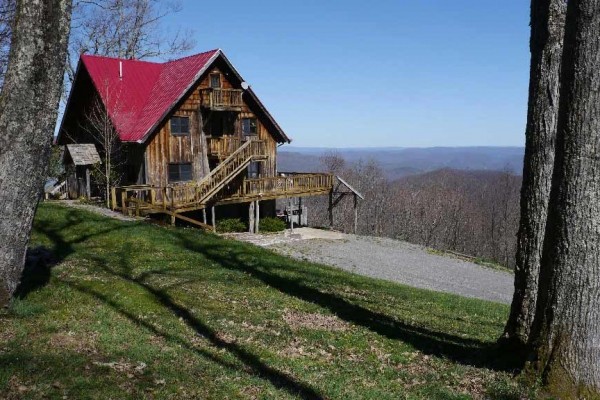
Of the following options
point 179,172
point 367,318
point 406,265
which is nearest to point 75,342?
point 367,318

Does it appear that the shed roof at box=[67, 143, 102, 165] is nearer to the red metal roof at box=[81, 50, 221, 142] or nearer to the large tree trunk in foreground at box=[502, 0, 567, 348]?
the red metal roof at box=[81, 50, 221, 142]

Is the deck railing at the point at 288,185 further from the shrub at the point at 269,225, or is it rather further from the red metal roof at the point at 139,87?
the red metal roof at the point at 139,87

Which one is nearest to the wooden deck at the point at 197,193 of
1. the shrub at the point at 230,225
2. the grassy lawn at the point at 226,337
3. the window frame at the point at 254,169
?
the shrub at the point at 230,225

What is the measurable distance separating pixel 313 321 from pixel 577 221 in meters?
5.56

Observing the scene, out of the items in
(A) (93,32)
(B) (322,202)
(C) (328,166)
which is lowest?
(B) (322,202)

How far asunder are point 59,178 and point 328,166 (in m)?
72.2

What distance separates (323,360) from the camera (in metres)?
8.25

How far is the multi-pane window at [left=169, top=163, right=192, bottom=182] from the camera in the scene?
30766mm

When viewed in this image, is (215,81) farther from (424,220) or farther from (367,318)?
(424,220)

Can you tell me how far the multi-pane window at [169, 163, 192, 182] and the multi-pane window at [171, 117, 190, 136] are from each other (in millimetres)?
A: 1847

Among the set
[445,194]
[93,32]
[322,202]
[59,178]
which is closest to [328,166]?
[322,202]

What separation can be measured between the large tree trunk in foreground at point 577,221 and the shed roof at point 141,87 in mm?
24699

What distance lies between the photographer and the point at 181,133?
30812mm

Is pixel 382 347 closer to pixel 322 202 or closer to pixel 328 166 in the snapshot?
pixel 322 202
